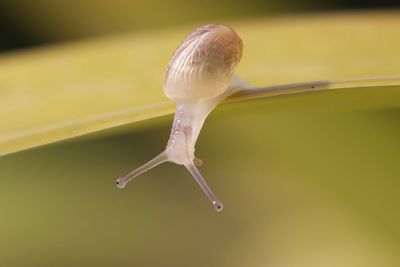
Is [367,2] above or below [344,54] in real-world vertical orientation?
above

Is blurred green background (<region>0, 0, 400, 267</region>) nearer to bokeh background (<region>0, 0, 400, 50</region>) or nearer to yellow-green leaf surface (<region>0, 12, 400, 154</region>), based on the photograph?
yellow-green leaf surface (<region>0, 12, 400, 154</region>)

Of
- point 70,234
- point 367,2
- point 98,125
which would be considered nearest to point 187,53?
point 98,125

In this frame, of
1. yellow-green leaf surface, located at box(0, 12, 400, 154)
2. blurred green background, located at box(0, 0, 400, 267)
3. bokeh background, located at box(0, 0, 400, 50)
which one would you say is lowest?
blurred green background, located at box(0, 0, 400, 267)

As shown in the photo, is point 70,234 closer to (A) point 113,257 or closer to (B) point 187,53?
(A) point 113,257

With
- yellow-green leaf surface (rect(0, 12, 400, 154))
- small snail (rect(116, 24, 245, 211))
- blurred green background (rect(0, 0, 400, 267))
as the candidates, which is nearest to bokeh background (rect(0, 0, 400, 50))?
yellow-green leaf surface (rect(0, 12, 400, 154))

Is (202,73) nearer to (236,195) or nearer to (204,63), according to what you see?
(204,63)

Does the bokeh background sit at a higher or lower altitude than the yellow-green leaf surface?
higher
